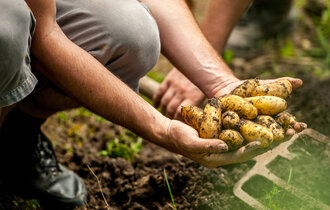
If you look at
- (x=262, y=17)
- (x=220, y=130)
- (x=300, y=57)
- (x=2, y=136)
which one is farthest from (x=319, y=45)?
(x=2, y=136)

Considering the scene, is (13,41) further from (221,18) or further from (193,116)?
(221,18)

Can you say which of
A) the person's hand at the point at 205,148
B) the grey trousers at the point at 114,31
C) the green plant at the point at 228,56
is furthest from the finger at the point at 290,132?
the green plant at the point at 228,56

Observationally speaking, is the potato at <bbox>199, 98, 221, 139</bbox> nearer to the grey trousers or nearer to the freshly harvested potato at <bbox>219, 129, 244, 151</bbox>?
the freshly harvested potato at <bbox>219, 129, 244, 151</bbox>

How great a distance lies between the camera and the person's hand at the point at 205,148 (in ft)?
4.32

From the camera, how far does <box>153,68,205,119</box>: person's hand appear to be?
6.98 ft

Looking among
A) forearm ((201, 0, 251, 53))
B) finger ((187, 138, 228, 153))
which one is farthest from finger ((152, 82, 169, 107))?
finger ((187, 138, 228, 153))

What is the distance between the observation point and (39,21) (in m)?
1.39

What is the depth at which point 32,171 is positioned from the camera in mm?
1902

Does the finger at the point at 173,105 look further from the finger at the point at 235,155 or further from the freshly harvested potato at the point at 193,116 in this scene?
the finger at the point at 235,155

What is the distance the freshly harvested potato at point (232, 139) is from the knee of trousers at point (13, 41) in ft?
2.33

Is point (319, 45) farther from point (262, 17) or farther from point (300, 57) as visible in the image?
point (262, 17)

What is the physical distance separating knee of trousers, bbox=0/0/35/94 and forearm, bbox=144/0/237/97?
765mm

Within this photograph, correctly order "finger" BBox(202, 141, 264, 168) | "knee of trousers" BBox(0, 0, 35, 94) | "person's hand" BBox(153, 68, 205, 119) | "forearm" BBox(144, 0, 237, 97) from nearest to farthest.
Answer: "knee of trousers" BBox(0, 0, 35, 94) < "finger" BBox(202, 141, 264, 168) < "forearm" BBox(144, 0, 237, 97) < "person's hand" BBox(153, 68, 205, 119)

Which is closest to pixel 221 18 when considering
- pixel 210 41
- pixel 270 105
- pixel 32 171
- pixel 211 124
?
pixel 210 41
